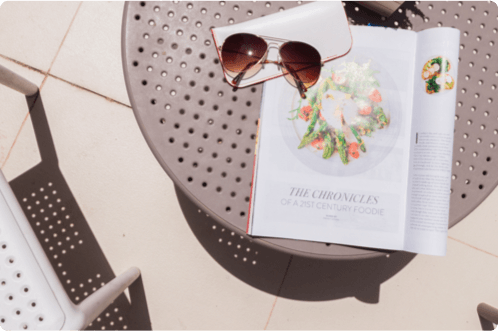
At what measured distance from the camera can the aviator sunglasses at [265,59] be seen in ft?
1.87

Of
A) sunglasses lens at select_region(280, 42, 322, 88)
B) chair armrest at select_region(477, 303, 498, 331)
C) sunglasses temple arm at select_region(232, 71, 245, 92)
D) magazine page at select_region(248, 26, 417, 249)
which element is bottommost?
chair armrest at select_region(477, 303, 498, 331)

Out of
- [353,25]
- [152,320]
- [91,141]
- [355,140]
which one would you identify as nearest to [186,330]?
[152,320]

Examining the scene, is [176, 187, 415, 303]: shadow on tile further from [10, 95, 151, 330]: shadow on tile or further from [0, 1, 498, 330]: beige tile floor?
[10, 95, 151, 330]: shadow on tile

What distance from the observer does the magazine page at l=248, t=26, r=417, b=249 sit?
0.57 metres

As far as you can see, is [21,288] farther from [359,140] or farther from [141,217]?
[359,140]

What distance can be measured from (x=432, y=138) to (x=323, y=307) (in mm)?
742

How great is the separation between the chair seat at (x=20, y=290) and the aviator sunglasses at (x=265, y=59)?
1.58ft

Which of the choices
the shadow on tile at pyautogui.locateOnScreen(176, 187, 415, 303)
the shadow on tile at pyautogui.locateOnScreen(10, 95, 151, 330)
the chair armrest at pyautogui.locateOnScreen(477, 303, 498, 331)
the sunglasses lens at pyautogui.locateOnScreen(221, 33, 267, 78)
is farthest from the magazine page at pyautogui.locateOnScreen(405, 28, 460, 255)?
the shadow on tile at pyautogui.locateOnScreen(10, 95, 151, 330)

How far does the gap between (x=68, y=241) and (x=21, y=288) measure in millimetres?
549

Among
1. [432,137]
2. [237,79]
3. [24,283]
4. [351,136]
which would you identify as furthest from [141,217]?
[432,137]

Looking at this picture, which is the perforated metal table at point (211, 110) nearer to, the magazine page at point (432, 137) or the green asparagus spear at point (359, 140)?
the magazine page at point (432, 137)

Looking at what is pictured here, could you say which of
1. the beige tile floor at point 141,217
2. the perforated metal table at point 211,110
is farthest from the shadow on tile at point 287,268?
the perforated metal table at point 211,110

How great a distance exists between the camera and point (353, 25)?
0.59 metres

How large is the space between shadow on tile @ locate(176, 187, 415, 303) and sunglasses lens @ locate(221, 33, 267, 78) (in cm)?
58
